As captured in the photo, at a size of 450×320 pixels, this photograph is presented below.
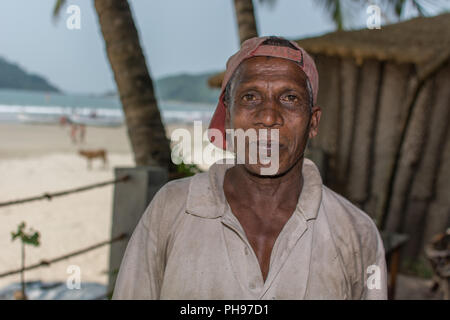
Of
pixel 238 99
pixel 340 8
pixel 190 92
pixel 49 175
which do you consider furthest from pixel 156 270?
pixel 190 92

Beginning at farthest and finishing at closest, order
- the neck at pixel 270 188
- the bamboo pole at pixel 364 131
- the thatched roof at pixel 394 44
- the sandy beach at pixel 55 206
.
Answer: the sandy beach at pixel 55 206 → the bamboo pole at pixel 364 131 → the thatched roof at pixel 394 44 → the neck at pixel 270 188

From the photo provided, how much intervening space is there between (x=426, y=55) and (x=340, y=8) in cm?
312

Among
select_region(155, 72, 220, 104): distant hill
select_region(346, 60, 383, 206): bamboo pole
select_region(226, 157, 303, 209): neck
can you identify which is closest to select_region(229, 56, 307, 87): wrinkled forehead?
select_region(226, 157, 303, 209): neck

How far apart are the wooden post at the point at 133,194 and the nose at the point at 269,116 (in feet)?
6.27

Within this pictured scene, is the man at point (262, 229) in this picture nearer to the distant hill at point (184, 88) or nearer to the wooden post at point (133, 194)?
the wooden post at point (133, 194)

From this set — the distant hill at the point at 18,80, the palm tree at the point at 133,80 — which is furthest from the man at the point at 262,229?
the distant hill at the point at 18,80

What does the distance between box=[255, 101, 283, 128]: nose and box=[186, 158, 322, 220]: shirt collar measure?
250mm

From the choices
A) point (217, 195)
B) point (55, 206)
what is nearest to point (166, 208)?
point (217, 195)

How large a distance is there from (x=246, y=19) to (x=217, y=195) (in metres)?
3.23

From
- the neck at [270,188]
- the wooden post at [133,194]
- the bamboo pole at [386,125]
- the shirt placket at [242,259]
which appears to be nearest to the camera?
the shirt placket at [242,259]

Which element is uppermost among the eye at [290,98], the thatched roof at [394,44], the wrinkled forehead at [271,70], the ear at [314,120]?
the thatched roof at [394,44]

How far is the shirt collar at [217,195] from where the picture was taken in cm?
118

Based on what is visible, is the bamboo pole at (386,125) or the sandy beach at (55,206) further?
the sandy beach at (55,206)
